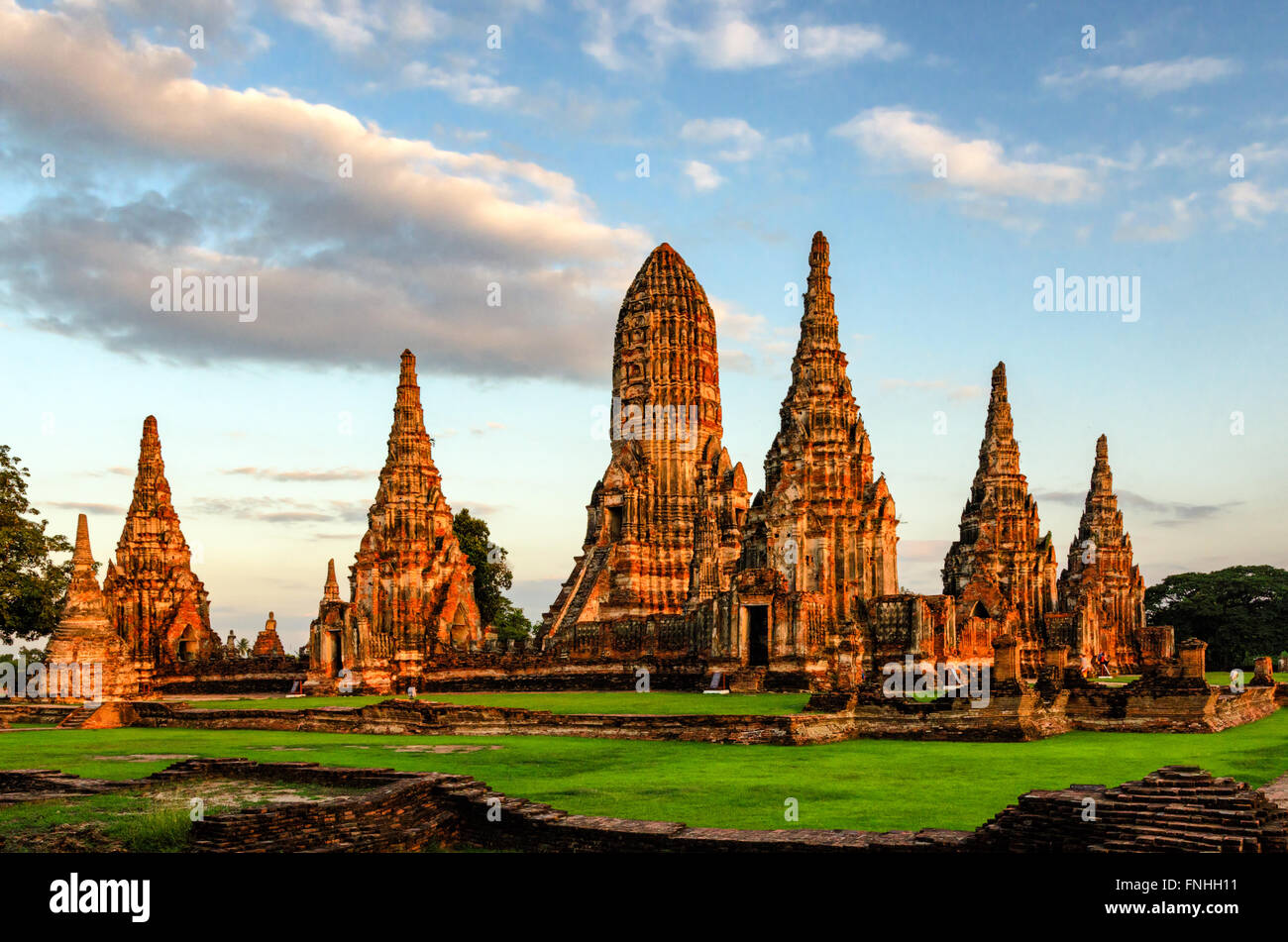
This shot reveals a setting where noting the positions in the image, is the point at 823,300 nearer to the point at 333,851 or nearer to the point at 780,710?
the point at 780,710

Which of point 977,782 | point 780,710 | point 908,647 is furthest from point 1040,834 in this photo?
point 908,647

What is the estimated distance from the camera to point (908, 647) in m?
32.4

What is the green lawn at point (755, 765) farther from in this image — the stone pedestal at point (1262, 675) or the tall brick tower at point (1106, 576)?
the tall brick tower at point (1106, 576)

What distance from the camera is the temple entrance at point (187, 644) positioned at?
165ft

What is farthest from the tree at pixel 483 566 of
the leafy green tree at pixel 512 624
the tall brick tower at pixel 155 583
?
the tall brick tower at pixel 155 583

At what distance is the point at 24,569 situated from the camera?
4234 cm

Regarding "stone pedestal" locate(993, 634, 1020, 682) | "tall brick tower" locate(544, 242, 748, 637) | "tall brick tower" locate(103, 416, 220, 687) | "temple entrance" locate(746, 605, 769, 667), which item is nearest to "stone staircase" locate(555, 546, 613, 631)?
"tall brick tower" locate(544, 242, 748, 637)

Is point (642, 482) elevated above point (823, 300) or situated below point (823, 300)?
below

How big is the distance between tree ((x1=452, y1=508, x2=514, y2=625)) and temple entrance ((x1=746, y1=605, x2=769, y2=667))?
32.7 meters

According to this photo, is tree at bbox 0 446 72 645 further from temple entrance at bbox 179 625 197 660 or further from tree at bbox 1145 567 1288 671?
tree at bbox 1145 567 1288 671

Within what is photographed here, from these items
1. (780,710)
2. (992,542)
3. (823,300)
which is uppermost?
(823,300)

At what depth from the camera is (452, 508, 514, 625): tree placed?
6456 cm

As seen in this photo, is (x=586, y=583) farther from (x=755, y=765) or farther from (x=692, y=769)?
(x=692, y=769)
